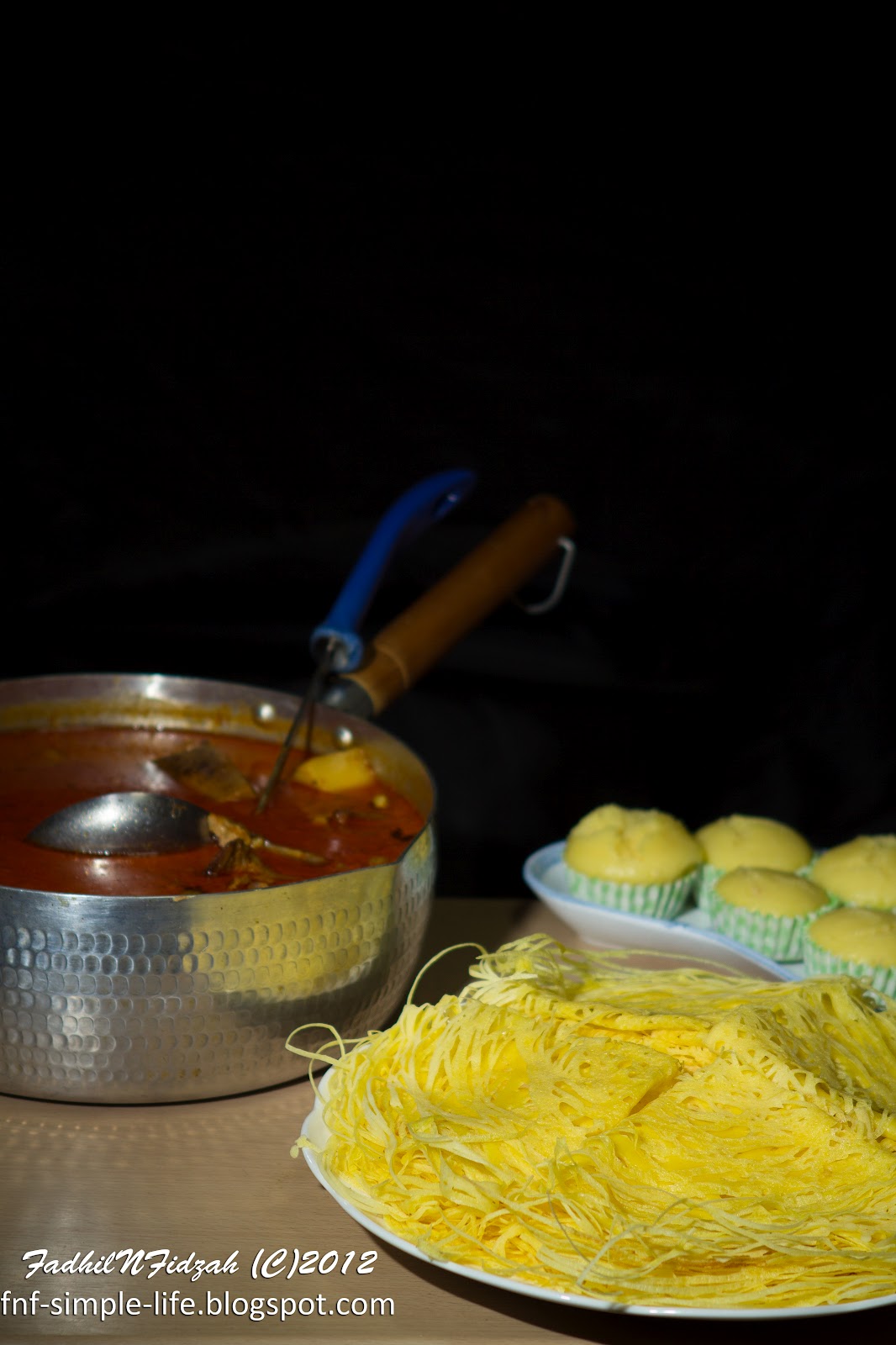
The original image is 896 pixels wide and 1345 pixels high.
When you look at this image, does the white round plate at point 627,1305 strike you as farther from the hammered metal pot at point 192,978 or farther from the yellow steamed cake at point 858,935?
the yellow steamed cake at point 858,935

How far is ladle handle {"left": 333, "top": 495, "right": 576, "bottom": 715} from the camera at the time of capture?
1582 millimetres

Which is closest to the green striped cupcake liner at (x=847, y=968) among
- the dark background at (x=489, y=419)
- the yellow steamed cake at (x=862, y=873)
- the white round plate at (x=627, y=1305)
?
the yellow steamed cake at (x=862, y=873)

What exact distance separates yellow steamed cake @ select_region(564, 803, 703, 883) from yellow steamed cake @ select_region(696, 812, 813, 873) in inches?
1.2

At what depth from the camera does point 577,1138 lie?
99 centimetres

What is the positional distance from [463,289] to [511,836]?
3.46 ft

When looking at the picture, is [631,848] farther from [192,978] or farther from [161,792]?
[192,978]

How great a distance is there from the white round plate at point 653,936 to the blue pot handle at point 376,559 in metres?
0.33

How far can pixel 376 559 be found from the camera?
1682mm

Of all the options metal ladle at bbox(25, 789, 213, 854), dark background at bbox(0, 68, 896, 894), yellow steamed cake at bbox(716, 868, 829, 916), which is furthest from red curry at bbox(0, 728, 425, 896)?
dark background at bbox(0, 68, 896, 894)

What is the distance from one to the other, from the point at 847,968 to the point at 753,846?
10.4 inches

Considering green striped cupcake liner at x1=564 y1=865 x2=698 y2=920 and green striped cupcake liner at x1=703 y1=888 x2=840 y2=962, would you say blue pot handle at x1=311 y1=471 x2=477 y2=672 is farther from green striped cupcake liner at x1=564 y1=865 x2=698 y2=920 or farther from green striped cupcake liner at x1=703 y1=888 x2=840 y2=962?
green striped cupcake liner at x1=703 y1=888 x2=840 y2=962

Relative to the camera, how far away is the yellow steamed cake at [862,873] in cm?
158

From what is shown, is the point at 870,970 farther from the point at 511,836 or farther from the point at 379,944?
the point at 511,836

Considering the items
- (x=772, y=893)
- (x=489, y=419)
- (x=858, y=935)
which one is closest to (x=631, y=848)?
(x=772, y=893)
